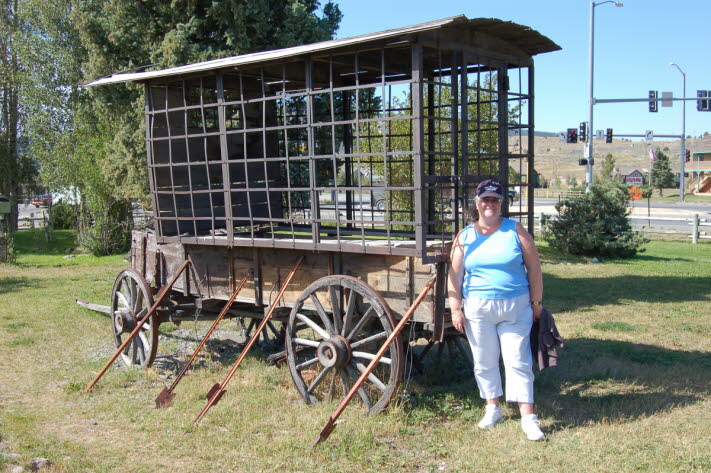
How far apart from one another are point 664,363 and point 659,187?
186ft

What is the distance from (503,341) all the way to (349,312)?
1.26m

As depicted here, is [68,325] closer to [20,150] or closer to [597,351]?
[597,351]

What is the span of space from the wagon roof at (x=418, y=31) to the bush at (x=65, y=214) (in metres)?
16.4

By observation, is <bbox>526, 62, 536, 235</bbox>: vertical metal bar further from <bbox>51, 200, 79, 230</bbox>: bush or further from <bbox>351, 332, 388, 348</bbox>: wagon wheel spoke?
<bbox>51, 200, 79, 230</bbox>: bush

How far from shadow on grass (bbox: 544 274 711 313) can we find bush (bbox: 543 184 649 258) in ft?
10.2

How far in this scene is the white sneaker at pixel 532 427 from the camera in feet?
15.3

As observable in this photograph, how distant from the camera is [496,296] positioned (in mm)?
4832

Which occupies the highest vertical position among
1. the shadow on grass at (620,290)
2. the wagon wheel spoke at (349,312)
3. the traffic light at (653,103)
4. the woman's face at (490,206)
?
the traffic light at (653,103)

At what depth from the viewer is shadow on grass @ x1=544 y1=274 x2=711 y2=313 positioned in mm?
10633

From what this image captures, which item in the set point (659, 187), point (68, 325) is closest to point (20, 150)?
point (68, 325)

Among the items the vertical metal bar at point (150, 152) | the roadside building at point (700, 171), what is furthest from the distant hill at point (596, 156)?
the vertical metal bar at point (150, 152)

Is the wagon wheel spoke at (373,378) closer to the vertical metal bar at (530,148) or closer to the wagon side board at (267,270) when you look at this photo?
the wagon side board at (267,270)

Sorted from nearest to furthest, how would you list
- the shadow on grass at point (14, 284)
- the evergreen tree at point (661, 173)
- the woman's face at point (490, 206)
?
the woman's face at point (490, 206) < the shadow on grass at point (14, 284) < the evergreen tree at point (661, 173)

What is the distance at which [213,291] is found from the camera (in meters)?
6.86
